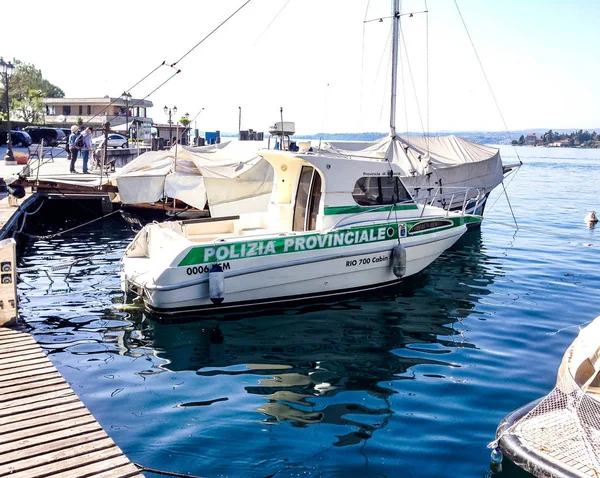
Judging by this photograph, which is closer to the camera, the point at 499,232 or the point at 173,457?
the point at 173,457

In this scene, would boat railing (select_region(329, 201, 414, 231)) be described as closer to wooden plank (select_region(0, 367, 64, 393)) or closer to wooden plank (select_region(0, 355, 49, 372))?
wooden plank (select_region(0, 355, 49, 372))

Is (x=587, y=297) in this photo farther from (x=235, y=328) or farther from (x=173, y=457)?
(x=173, y=457)

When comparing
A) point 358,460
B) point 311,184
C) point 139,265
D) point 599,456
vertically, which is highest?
point 311,184

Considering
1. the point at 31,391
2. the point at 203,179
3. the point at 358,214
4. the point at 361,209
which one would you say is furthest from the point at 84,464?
the point at 203,179

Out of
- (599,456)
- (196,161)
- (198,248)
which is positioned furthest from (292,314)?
(196,161)

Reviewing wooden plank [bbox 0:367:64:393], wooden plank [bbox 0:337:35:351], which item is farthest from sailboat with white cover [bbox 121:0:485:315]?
wooden plank [bbox 0:367:64:393]

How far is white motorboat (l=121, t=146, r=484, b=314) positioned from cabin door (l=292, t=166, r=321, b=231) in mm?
23

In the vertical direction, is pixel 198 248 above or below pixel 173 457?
above

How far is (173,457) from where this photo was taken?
6.79m

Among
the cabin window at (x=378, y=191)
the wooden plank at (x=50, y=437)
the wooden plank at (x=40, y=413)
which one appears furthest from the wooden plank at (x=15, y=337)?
the cabin window at (x=378, y=191)

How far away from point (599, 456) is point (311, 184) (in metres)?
8.91

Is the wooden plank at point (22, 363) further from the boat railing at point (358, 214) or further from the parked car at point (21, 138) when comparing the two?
the parked car at point (21, 138)

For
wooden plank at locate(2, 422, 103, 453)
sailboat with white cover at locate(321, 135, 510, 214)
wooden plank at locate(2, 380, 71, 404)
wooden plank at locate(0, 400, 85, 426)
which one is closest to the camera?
wooden plank at locate(2, 422, 103, 453)

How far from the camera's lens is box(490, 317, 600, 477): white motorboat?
19.3 ft
